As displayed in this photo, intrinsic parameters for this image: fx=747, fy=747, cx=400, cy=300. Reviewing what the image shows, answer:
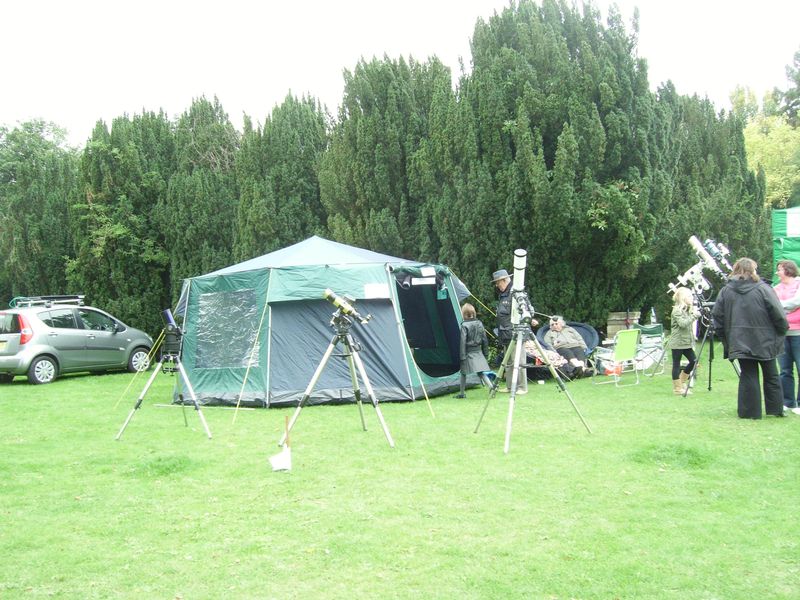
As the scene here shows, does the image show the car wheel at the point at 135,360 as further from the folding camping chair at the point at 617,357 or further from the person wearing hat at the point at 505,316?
the folding camping chair at the point at 617,357

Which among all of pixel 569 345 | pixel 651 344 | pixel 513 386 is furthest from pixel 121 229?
pixel 513 386

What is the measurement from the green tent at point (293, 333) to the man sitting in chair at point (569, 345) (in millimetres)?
2177

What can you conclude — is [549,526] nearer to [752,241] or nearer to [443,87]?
[443,87]

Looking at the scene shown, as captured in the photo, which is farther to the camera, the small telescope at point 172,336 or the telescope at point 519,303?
the small telescope at point 172,336

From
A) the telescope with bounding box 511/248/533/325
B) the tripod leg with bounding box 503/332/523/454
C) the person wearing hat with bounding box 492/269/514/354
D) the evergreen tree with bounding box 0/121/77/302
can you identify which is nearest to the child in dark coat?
the person wearing hat with bounding box 492/269/514/354

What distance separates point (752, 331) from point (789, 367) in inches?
43.0

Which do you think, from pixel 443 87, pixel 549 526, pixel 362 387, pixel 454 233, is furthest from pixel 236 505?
A: pixel 443 87

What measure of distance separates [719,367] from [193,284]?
893 cm

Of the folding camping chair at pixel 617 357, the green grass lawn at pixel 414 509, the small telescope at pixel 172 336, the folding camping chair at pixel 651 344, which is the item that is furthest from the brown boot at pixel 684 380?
the small telescope at pixel 172 336

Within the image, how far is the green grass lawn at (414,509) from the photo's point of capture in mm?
3766

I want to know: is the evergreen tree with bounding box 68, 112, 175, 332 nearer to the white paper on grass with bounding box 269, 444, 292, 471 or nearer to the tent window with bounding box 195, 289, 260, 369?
the tent window with bounding box 195, 289, 260, 369

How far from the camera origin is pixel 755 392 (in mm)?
7789

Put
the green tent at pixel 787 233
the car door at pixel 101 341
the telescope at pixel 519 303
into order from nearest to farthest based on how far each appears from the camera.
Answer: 1. the telescope at pixel 519 303
2. the green tent at pixel 787 233
3. the car door at pixel 101 341

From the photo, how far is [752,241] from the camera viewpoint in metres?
16.3
